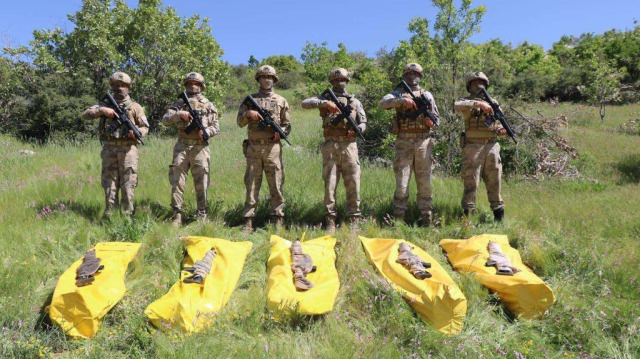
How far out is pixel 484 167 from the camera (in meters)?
5.67

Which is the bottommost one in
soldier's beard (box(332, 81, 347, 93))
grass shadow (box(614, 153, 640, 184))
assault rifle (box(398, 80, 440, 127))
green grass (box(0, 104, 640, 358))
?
green grass (box(0, 104, 640, 358))

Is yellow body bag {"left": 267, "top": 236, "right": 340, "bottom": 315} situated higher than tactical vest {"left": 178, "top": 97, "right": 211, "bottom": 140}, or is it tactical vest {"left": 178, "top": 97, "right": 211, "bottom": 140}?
tactical vest {"left": 178, "top": 97, "right": 211, "bottom": 140}

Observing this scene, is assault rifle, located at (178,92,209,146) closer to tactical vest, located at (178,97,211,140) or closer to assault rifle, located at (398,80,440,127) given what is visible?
tactical vest, located at (178,97,211,140)

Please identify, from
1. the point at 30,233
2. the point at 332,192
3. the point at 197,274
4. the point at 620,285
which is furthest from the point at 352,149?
the point at 30,233

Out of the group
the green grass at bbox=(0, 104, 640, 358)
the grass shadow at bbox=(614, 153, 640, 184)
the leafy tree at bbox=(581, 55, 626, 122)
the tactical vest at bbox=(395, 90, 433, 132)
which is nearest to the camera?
the green grass at bbox=(0, 104, 640, 358)

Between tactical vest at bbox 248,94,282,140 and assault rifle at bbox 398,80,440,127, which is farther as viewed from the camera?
tactical vest at bbox 248,94,282,140

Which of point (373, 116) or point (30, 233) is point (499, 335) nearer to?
point (30, 233)

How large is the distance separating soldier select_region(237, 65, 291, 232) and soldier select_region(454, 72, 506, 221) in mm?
2705

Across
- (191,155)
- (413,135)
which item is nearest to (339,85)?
(413,135)

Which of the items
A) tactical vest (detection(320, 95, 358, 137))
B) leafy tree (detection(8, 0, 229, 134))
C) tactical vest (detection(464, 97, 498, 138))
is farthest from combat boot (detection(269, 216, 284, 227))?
leafy tree (detection(8, 0, 229, 134))

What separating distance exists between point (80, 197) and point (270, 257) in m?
4.28

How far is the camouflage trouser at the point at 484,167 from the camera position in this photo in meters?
5.58

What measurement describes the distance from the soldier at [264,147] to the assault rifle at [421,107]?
1821 millimetres

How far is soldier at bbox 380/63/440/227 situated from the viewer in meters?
5.46
